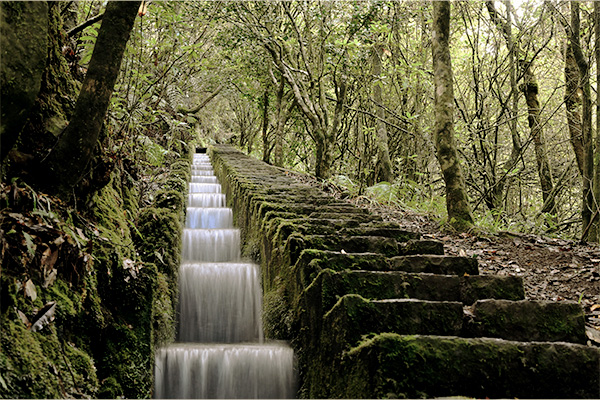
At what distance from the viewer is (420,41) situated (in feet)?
42.3

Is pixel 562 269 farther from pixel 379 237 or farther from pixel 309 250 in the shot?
pixel 309 250

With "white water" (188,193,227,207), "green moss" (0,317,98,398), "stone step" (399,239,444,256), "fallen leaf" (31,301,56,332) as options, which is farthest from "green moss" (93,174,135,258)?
"white water" (188,193,227,207)

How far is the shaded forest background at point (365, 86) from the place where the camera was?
5.02m

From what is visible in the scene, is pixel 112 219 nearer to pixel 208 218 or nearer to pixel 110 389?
pixel 110 389

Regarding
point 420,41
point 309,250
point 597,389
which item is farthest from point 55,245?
point 420,41

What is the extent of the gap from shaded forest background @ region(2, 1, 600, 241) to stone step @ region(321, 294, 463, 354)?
97.8 inches

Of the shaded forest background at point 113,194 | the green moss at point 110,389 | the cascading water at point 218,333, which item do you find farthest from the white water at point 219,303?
the green moss at point 110,389

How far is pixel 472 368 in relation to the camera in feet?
8.73

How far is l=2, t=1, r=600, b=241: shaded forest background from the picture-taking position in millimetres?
5016

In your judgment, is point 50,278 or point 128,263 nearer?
point 50,278

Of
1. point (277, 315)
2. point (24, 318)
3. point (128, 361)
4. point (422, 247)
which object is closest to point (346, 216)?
point (422, 247)

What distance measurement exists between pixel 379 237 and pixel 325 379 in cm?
180

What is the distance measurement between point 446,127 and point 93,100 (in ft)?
16.8

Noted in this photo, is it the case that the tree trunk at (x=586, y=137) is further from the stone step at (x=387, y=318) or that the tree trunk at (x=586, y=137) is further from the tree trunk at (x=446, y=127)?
the stone step at (x=387, y=318)
